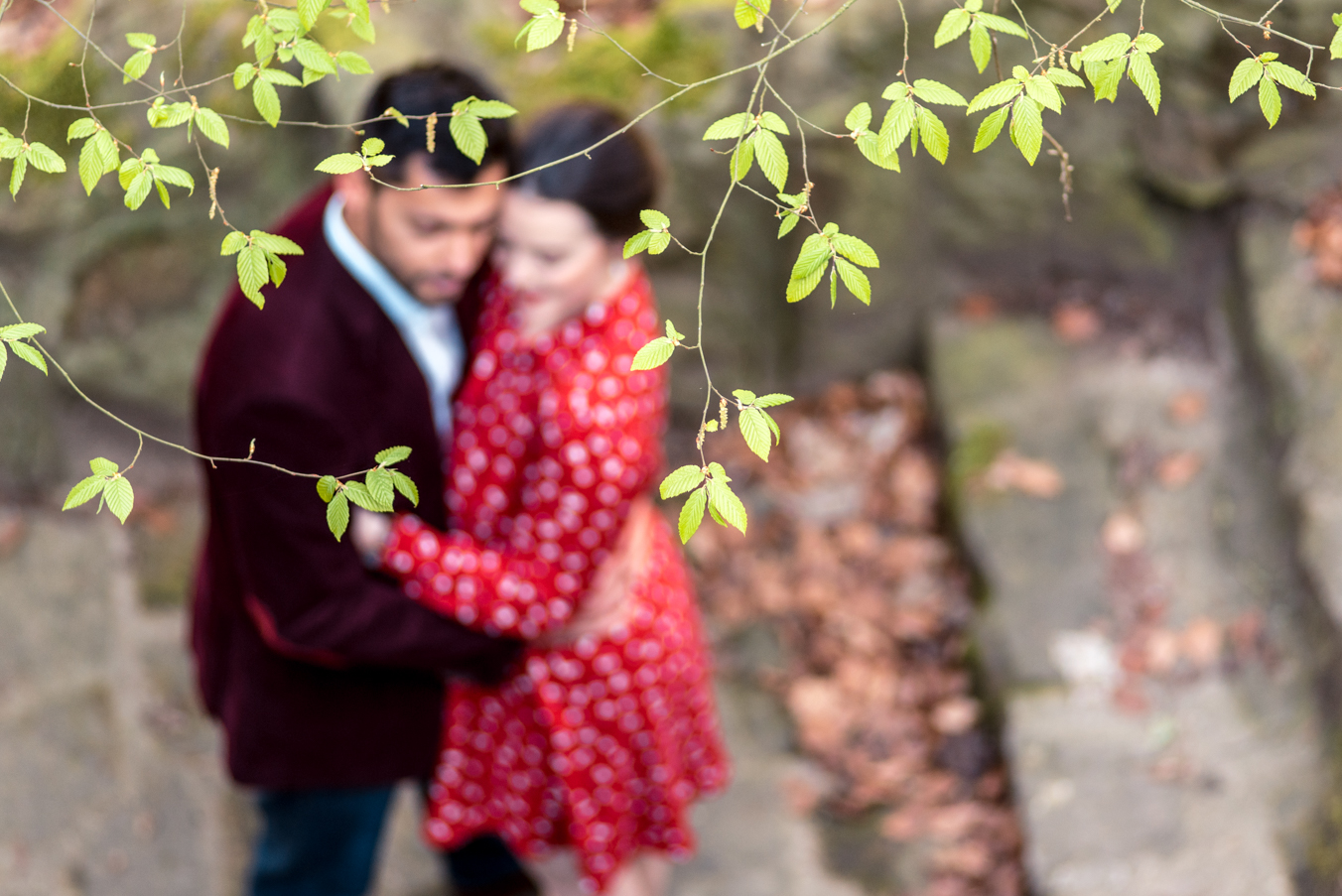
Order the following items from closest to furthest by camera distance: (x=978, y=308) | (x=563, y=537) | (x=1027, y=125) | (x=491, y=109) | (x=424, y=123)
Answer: (x=1027, y=125) → (x=491, y=109) → (x=424, y=123) → (x=563, y=537) → (x=978, y=308)

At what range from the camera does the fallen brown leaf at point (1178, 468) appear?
3.66 m


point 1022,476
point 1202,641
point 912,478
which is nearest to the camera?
point 1202,641

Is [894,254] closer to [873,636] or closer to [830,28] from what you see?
[830,28]

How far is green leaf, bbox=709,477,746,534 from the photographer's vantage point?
1.12 metres

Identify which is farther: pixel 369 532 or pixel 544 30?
pixel 369 532

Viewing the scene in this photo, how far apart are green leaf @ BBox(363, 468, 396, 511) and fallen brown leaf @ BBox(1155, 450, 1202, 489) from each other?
10.1ft

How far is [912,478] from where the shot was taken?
4.05 m

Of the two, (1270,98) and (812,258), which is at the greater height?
(1270,98)

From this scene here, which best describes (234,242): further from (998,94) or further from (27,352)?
(998,94)

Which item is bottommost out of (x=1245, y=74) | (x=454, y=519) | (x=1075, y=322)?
(x=454, y=519)

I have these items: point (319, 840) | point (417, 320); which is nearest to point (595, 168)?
point (417, 320)

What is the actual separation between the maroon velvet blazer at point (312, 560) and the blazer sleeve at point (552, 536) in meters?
0.06

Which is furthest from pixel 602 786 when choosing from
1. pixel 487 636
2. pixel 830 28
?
pixel 830 28

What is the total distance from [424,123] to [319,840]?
5.18 feet
